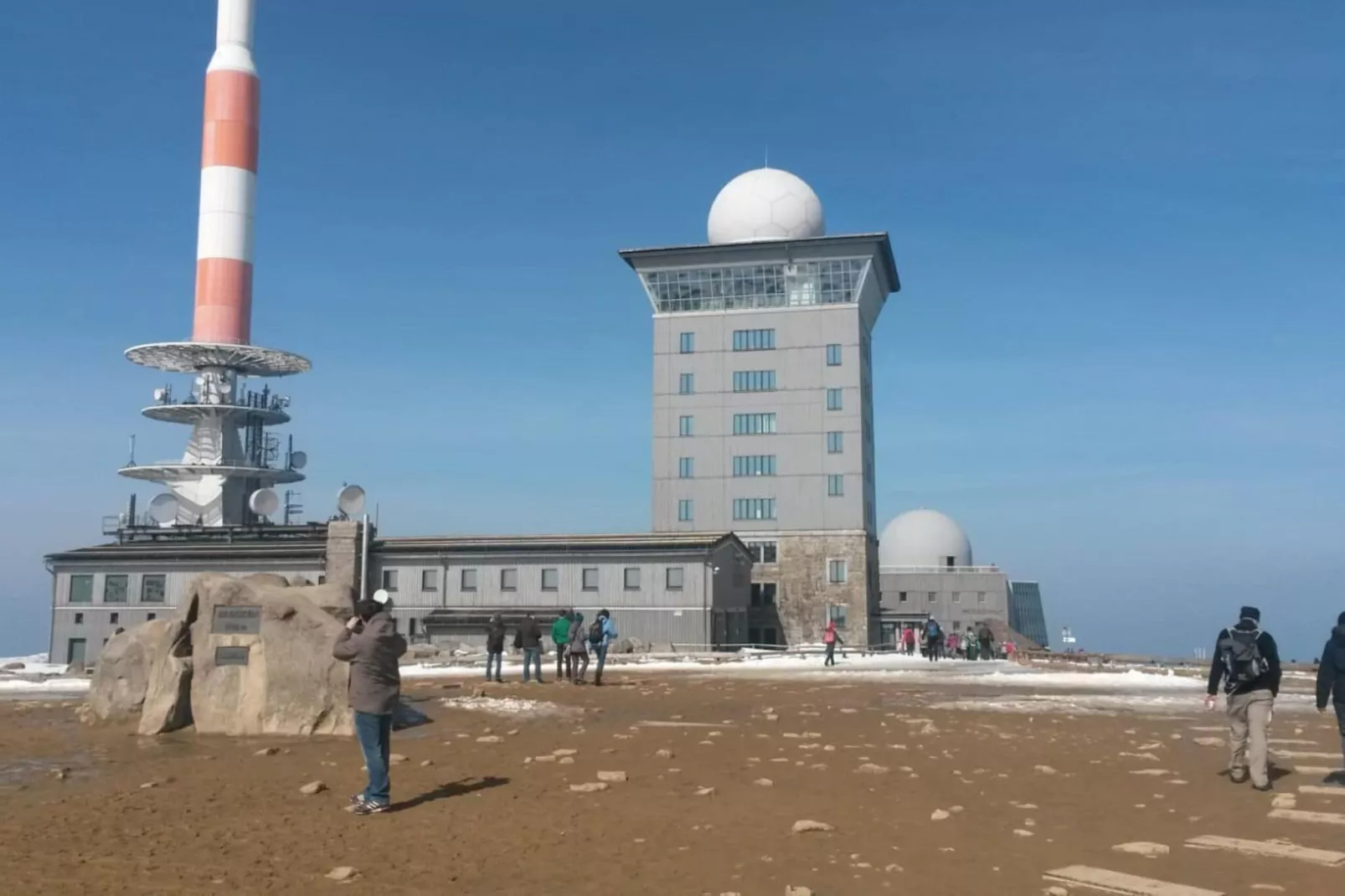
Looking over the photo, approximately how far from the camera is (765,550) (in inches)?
3103

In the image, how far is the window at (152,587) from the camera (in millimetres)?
59188

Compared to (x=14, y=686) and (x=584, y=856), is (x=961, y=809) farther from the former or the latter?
(x=14, y=686)

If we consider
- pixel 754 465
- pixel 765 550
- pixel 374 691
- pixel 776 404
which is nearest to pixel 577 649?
pixel 374 691

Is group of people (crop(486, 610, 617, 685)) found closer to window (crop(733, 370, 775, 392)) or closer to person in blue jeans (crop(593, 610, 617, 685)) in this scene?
person in blue jeans (crop(593, 610, 617, 685))

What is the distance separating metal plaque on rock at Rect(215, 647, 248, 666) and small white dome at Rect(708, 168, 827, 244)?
6869cm

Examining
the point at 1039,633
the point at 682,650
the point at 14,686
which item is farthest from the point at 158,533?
the point at 1039,633

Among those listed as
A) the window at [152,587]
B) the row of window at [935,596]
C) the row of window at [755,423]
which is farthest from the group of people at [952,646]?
the window at [152,587]

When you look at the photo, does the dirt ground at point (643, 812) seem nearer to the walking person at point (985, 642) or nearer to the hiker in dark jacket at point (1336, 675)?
the hiker in dark jacket at point (1336, 675)

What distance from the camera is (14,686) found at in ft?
98.5

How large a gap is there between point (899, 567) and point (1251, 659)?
8438 cm

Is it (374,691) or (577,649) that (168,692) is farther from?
(577,649)

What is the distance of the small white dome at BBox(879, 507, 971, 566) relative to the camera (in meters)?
96.4

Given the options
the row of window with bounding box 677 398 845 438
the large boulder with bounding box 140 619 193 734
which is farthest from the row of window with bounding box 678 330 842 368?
the large boulder with bounding box 140 619 193 734

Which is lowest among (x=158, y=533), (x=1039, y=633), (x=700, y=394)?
(x=1039, y=633)
